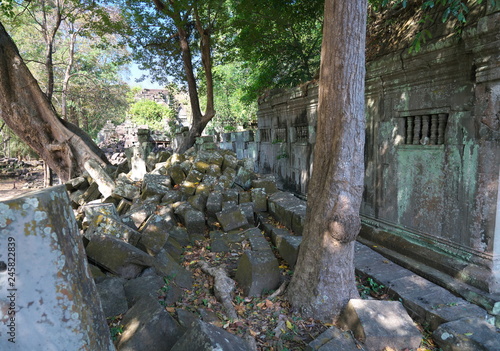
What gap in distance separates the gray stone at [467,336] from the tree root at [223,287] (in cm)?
184

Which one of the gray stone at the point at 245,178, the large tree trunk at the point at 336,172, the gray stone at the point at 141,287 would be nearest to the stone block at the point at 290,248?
the large tree trunk at the point at 336,172

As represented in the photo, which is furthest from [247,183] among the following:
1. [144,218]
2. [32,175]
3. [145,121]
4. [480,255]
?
[145,121]

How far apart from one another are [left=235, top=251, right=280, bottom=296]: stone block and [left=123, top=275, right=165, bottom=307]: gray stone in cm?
93

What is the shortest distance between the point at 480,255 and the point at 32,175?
23730mm

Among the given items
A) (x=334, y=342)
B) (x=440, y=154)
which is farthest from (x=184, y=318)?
(x=440, y=154)

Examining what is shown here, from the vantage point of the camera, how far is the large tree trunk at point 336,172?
2787 millimetres

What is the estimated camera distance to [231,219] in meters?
5.20

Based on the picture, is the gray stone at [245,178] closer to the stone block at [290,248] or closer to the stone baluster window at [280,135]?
the stone baluster window at [280,135]

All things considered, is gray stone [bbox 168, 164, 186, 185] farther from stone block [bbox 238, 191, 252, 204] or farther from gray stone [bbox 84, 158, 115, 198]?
gray stone [bbox 84, 158, 115, 198]

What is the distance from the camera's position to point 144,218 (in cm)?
485

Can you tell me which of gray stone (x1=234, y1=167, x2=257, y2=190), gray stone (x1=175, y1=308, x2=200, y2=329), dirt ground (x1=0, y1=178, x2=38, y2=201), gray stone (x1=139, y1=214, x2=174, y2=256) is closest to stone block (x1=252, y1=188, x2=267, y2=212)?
gray stone (x1=234, y1=167, x2=257, y2=190)

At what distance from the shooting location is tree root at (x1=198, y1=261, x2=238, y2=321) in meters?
3.14

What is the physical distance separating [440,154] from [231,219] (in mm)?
3153

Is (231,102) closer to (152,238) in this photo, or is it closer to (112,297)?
(152,238)
